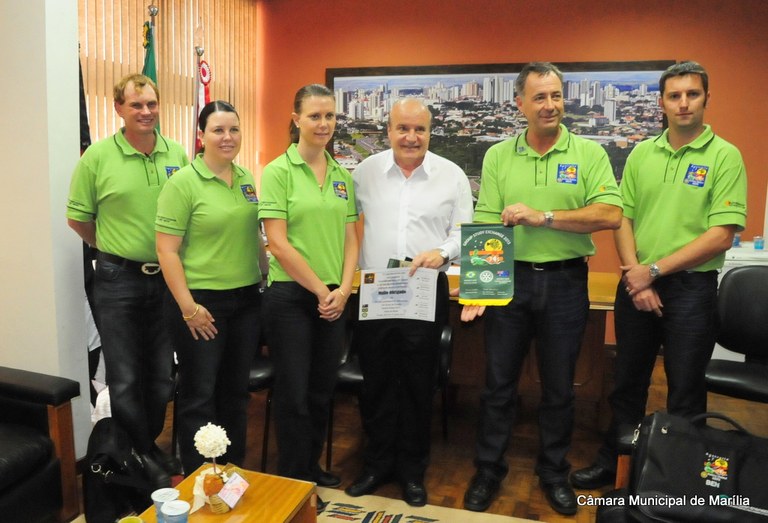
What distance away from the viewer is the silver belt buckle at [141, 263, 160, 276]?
249cm

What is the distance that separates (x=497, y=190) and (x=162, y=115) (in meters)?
3.16

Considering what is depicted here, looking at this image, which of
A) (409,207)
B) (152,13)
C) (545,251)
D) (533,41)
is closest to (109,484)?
(409,207)

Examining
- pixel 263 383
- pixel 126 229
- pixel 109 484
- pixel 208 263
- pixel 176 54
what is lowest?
pixel 109 484

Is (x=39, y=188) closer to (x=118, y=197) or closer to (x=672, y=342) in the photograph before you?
(x=118, y=197)

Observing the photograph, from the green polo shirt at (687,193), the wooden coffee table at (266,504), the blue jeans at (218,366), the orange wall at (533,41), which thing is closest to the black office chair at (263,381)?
the blue jeans at (218,366)

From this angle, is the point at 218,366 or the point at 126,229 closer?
the point at 218,366

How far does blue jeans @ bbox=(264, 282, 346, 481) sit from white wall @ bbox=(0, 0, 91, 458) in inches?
39.6

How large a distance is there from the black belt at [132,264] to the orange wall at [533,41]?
3.67 m

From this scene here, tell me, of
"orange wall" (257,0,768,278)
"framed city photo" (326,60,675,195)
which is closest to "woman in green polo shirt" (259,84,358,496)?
"framed city photo" (326,60,675,195)

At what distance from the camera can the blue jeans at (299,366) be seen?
233cm

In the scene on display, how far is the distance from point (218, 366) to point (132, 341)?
1.48 ft

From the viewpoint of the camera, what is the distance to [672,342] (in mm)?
2492

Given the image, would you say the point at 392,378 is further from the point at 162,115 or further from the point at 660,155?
the point at 162,115

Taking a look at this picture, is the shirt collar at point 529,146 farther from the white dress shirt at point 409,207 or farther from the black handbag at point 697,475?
the black handbag at point 697,475
